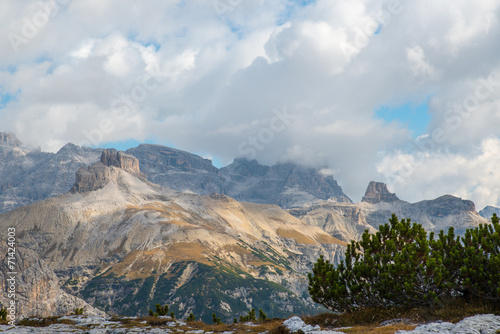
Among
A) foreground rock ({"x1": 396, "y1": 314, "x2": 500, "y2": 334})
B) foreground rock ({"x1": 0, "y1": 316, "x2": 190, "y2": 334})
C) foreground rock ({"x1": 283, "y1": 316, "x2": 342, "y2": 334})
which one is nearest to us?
foreground rock ({"x1": 396, "y1": 314, "x2": 500, "y2": 334})

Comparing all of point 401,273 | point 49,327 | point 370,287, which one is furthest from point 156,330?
point 401,273

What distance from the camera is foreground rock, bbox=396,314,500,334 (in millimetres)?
23530

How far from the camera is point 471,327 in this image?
24000 mm

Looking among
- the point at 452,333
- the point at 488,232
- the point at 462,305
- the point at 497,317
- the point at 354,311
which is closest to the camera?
the point at 452,333

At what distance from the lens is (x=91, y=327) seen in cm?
4534

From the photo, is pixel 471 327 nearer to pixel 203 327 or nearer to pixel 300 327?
pixel 300 327

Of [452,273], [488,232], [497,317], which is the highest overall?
[488,232]

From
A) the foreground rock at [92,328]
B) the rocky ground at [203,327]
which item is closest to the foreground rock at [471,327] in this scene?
the rocky ground at [203,327]

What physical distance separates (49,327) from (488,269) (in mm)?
48073

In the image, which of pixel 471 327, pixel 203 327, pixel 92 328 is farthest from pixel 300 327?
pixel 92 328

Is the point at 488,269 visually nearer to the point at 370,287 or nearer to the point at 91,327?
the point at 370,287

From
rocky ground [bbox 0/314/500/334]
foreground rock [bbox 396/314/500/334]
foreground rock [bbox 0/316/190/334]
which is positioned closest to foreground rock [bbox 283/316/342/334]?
rocky ground [bbox 0/314/500/334]

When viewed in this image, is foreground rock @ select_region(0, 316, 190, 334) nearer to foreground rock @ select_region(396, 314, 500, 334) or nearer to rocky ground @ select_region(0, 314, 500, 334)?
rocky ground @ select_region(0, 314, 500, 334)

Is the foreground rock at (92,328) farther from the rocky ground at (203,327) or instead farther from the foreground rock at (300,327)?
the foreground rock at (300,327)
